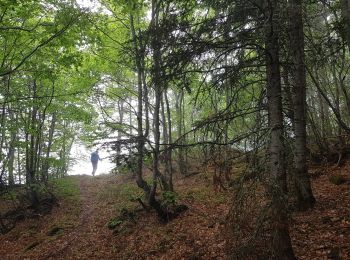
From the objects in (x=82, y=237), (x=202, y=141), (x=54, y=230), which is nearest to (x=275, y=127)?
(x=202, y=141)

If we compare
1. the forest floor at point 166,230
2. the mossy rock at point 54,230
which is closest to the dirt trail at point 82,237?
the forest floor at point 166,230

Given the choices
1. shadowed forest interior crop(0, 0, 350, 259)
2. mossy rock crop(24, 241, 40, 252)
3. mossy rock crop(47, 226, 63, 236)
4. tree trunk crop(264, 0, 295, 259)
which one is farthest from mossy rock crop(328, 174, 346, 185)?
mossy rock crop(24, 241, 40, 252)

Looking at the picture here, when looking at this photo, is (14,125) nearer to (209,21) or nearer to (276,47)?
(209,21)

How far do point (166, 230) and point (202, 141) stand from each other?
16.7 ft

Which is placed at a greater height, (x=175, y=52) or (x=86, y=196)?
(x=175, y=52)

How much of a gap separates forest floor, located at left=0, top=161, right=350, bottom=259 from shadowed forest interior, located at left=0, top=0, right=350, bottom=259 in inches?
2.1

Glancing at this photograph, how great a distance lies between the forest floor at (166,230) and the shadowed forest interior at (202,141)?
0.05 meters

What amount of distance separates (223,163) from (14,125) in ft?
40.7

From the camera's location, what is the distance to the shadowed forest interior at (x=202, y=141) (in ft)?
17.1

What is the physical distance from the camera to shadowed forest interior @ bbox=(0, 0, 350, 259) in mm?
5215

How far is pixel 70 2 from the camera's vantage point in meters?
9.78

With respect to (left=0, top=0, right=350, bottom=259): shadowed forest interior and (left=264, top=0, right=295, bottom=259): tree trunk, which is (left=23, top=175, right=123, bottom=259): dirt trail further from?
(left=264, top=0, right=295, bottom=259): tree trunk

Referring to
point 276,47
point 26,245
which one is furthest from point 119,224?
point 276,47

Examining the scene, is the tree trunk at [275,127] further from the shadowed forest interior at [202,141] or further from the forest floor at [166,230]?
the forest floor at [166,230]
